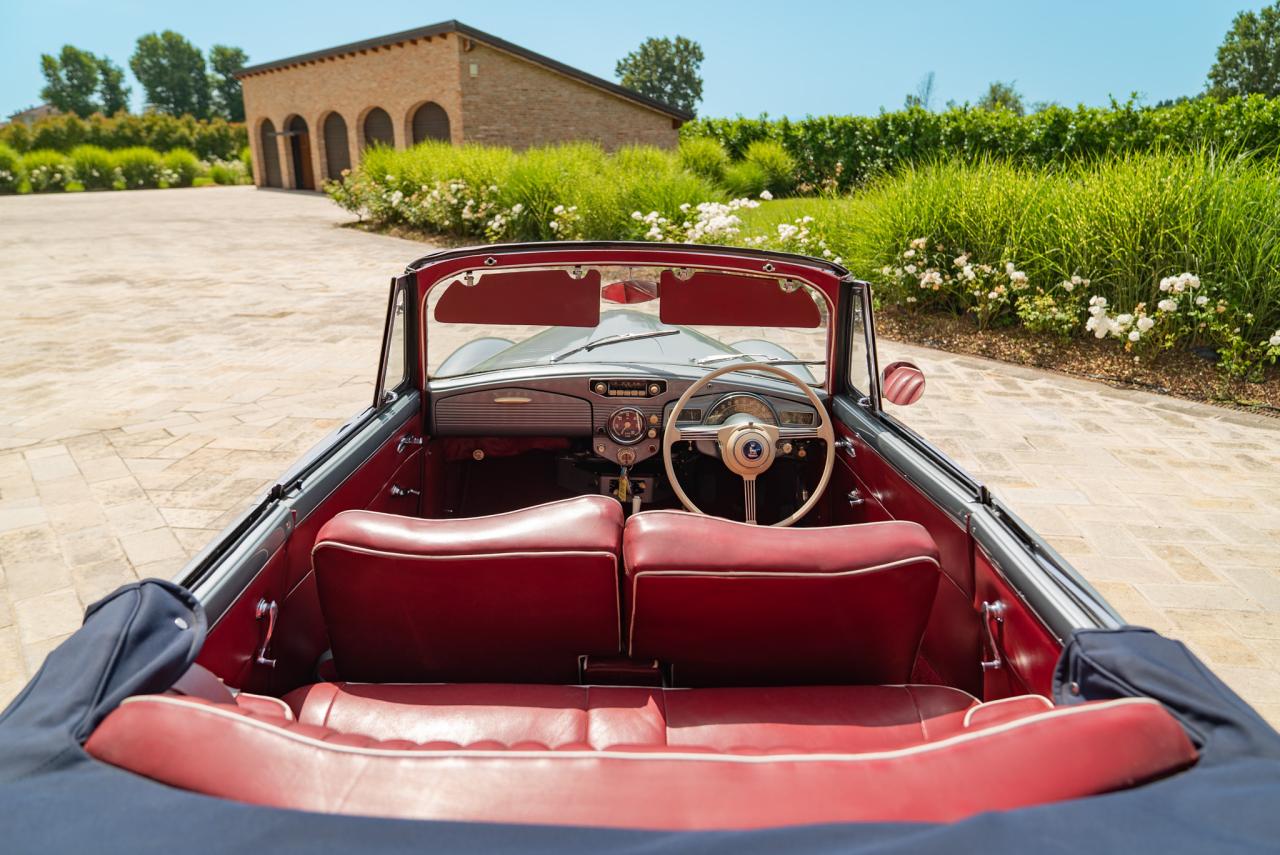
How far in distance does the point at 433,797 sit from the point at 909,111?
23.3m

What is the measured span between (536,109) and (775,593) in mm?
26019

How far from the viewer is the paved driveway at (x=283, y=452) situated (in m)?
4.10

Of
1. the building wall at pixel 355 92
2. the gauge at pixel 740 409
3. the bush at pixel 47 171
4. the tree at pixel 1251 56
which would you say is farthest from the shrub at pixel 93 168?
the tree at pixel 1251 56

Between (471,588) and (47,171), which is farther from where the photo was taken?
(47,171)

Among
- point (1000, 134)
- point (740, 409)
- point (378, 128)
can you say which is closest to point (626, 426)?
point (740, 409)

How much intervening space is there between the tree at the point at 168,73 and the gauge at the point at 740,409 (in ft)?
357

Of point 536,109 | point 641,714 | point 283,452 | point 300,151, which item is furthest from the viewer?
point 300,151

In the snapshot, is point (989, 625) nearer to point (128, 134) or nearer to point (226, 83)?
point (128, 134)

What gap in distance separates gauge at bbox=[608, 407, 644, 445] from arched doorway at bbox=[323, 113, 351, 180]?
101 ft

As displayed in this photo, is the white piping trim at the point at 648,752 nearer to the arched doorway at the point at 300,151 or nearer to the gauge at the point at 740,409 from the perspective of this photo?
the gauge at the point at 740,409

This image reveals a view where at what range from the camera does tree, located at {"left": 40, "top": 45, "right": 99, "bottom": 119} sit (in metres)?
90.0

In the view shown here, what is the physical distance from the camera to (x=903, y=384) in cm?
307

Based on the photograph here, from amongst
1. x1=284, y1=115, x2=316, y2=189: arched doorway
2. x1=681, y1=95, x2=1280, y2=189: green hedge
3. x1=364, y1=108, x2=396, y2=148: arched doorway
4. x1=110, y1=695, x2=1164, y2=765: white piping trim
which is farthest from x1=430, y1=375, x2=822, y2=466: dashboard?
x1=284, y1=115, x2=316, y2=189: arched doorway

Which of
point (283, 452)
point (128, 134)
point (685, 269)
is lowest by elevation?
point (283, 452)
